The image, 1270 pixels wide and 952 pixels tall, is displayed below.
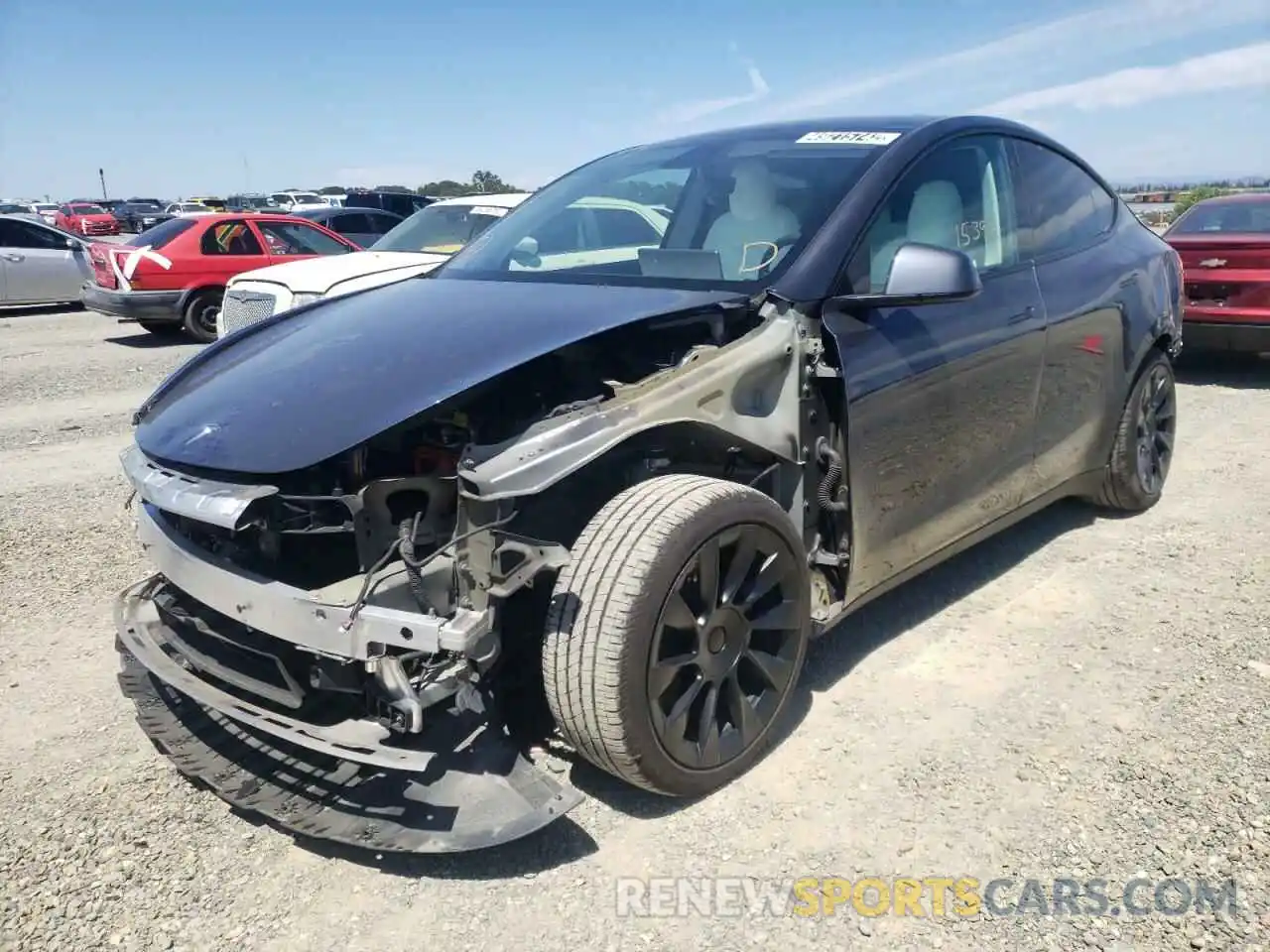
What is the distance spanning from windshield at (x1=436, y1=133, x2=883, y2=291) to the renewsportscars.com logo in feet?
5.43

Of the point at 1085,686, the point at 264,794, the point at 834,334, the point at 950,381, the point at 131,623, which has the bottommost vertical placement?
the point at 1085,686

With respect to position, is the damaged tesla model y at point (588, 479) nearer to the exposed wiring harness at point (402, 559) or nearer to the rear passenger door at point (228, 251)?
the exposed wiring harness at point (402, 559)

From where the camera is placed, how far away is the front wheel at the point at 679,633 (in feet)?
7.52

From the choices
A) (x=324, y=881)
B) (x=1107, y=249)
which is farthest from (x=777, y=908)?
(x=1107, y=249)

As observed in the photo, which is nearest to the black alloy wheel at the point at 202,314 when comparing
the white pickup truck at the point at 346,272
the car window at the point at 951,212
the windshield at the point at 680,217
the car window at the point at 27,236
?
the white pickup truck at the point at 346,272

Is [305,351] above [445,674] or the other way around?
Result: above

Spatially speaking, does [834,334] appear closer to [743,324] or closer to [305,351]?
[743,324]

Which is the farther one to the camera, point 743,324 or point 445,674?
point 743,324

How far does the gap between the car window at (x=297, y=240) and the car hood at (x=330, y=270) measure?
462 centimetres

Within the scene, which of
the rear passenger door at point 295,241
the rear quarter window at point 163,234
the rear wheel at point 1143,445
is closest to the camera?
the rear wheel at point 1143,445

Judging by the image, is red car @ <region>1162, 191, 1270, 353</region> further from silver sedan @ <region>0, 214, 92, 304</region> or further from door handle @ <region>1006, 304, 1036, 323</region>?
silver sedan @ <region>0, 214, 92, 304</region>

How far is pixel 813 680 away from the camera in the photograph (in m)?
3.25

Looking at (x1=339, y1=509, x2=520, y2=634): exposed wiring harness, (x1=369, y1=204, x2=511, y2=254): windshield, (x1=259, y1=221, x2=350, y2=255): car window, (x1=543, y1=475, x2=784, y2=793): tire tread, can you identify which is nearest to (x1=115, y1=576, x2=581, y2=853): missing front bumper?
(x1=543, y1=475, x2=784, y2=793): tire tread

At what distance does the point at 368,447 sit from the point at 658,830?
1238 mm
